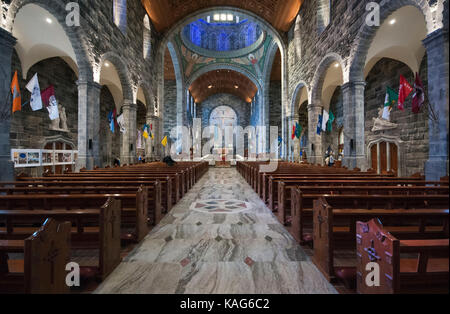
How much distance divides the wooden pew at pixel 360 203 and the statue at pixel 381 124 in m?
8.24

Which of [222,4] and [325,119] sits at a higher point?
[222,4]

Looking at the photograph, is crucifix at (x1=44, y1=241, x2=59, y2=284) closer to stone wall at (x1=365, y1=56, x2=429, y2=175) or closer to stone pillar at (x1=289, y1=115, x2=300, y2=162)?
stone wall at (x1=365, y1=56, x2=429, y2=175)

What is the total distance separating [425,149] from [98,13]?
12.8 meters

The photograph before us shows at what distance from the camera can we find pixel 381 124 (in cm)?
1021

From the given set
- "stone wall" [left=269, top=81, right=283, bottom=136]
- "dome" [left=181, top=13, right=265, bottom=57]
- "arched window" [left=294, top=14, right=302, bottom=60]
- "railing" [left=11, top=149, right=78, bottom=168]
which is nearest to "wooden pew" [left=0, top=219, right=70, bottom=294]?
"railing" [left=11, top=149, right=78, bottom=168]

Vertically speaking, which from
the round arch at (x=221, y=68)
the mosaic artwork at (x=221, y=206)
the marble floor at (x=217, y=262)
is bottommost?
the marble floor at (x=217, y=262)

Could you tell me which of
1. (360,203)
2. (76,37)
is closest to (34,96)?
(76,37)

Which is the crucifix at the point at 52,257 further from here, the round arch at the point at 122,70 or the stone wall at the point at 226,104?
the stone wall at the point at 226,104

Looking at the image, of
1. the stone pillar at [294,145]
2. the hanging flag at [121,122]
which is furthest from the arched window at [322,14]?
the hanging flag at [121,122]

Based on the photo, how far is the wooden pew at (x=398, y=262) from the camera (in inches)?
54.1

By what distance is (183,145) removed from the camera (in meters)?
21.8

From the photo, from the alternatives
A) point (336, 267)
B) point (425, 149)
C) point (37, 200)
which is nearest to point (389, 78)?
point (425, 149)

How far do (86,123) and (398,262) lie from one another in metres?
8.44

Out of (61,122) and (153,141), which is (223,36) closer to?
(153,141)
